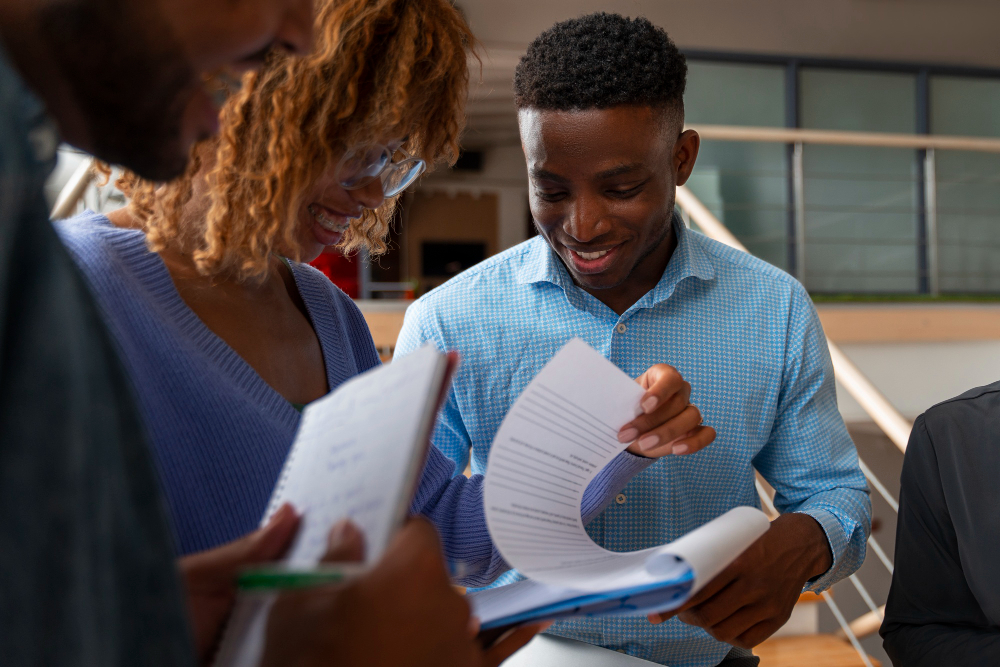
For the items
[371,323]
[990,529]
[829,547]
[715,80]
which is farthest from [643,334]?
[715,80]

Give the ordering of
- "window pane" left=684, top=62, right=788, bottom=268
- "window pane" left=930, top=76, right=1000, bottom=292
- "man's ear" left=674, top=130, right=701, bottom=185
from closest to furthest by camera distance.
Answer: "man's ear" left=674, top=130, right=701, bottom=185 < "window pane" left=684, top=62, right=788, bottom=268 < "window pane" left=930, top=76, right=1000, bottom=292

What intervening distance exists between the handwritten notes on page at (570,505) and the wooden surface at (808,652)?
55.9 inches

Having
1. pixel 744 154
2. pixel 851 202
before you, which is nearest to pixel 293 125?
pixel 744 154

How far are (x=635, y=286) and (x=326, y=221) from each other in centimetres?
62

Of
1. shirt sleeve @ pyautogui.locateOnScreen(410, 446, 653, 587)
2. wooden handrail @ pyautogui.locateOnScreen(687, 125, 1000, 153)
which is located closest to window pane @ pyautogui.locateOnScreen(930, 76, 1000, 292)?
wooden handrail @ pyautogui.locateOnScreen(687, 125, 1000, 153)

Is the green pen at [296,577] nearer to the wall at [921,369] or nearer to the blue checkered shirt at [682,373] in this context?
the blue checkered shirt at [682,373]

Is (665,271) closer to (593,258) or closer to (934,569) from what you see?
(593,258)

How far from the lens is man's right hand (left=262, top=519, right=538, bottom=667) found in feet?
1.34

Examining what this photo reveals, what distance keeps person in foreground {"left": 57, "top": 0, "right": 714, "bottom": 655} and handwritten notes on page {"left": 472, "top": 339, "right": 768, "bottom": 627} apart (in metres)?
0.08

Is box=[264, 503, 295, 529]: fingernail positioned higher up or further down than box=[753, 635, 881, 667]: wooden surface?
higher up

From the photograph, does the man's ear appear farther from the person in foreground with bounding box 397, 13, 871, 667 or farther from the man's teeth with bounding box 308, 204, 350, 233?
the man's teeth with bounding box 308, 204, 350, 233

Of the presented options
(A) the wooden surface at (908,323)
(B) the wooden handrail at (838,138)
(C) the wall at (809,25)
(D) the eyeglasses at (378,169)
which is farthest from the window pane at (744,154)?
(D) the eyeglasses at (378,169)

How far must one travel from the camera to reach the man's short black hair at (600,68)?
3.73 feet

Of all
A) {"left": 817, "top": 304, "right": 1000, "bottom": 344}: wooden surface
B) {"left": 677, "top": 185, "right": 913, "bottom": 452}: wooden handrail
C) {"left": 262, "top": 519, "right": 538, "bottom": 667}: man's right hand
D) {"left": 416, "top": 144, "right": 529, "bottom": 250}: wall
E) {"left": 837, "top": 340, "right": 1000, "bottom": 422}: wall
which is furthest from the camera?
{"left": 416, "top": 144, "right": 529, "bottom": 250}: wall
